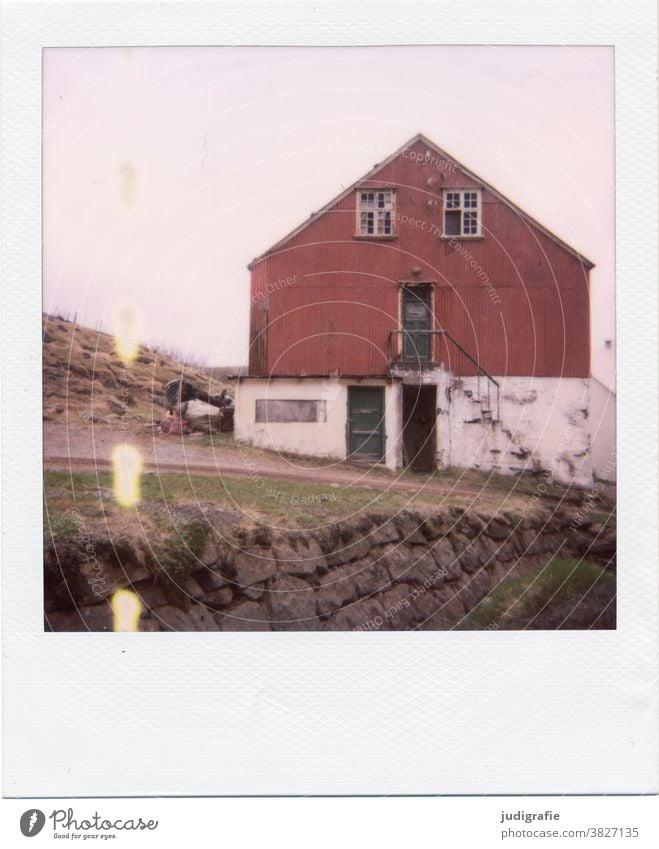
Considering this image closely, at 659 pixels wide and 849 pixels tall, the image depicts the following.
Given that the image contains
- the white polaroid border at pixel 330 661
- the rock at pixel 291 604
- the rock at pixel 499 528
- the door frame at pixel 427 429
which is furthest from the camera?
the door frame at pixel 427 429

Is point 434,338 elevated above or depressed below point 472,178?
below

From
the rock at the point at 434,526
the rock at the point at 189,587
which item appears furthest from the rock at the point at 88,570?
the rock at the point at 434,526

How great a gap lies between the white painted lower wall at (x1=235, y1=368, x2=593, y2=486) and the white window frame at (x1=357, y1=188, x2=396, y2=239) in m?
0.82

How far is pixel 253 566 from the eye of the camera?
9.46 ft

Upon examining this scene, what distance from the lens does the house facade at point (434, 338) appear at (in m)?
2.98

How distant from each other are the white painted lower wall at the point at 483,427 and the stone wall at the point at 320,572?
0.92 ft

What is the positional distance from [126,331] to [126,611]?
1.40 m

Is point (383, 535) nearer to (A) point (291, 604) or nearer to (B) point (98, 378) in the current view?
(A) point (291, 604)

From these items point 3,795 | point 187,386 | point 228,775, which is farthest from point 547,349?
point 3,795

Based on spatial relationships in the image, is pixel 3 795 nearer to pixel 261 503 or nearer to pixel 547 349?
pixel 261 503

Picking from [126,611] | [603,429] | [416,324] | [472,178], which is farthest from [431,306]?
[126,611]

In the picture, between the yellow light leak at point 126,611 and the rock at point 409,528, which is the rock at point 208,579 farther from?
the rock at point 409,528
